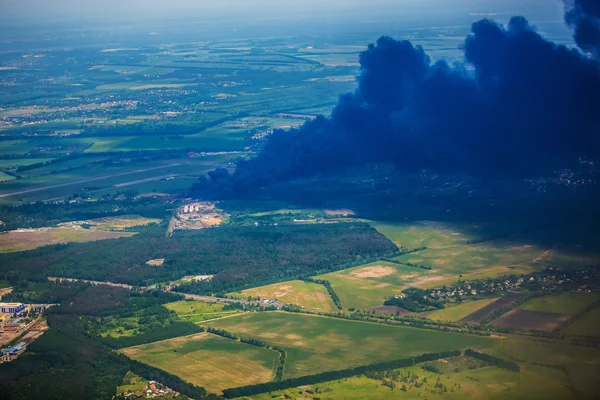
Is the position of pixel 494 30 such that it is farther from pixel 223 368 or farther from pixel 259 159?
pixel 223 368

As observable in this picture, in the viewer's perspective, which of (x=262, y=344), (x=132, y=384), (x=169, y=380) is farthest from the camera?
(x=262, y=344)

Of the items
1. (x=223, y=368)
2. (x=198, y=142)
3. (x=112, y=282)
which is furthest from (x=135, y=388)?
(x=198, y=142)

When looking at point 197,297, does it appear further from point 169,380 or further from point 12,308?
point 169,380

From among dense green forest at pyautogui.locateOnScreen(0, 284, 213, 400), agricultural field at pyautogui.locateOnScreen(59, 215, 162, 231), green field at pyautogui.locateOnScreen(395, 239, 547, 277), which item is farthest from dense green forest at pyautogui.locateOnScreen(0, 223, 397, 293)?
dense green forest at pyautogui.locateOnScreen(0, 284, 213, 400)

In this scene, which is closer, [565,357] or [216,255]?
[565,357]

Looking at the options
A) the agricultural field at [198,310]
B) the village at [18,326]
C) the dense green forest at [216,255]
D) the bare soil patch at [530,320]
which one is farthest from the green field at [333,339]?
the village at [18,326]

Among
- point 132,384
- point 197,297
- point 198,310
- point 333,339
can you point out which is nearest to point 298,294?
point 197,297

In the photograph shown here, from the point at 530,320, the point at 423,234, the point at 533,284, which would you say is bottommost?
the point at 530,320
